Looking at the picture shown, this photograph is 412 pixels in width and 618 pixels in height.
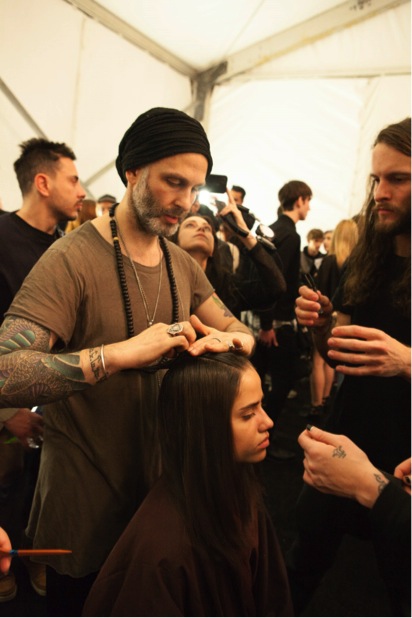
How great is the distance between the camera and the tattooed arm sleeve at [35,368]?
37.3 inches

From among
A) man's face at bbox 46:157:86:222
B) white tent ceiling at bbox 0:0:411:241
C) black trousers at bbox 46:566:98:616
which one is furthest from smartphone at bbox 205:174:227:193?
white tent ceiling at bbox 0:0:411:241

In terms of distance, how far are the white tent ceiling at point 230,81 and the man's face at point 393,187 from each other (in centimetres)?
430

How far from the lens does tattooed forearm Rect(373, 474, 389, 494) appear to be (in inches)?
37.6

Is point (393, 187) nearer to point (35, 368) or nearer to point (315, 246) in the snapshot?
point (35, 368)

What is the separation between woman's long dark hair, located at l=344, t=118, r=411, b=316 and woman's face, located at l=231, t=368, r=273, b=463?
62 cm

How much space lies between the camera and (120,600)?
97 cm

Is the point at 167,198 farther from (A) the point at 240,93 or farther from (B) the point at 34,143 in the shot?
(A) the point at 240,93

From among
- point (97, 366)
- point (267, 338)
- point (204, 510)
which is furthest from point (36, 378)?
point (267, 338)

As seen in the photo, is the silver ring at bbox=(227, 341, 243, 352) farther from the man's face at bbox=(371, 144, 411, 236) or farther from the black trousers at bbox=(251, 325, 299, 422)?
the black trousers at bbox=(251, 325, 299, 422)

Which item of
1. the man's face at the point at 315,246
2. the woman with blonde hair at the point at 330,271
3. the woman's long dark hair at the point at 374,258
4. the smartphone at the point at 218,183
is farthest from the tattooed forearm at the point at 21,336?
the man's face at the point at 315,246

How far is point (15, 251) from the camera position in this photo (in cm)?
194

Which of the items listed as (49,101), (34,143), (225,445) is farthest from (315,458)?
(49,101)

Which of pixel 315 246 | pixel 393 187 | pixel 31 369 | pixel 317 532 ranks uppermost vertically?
pixel 315 246

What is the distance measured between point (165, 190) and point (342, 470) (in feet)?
3.01
